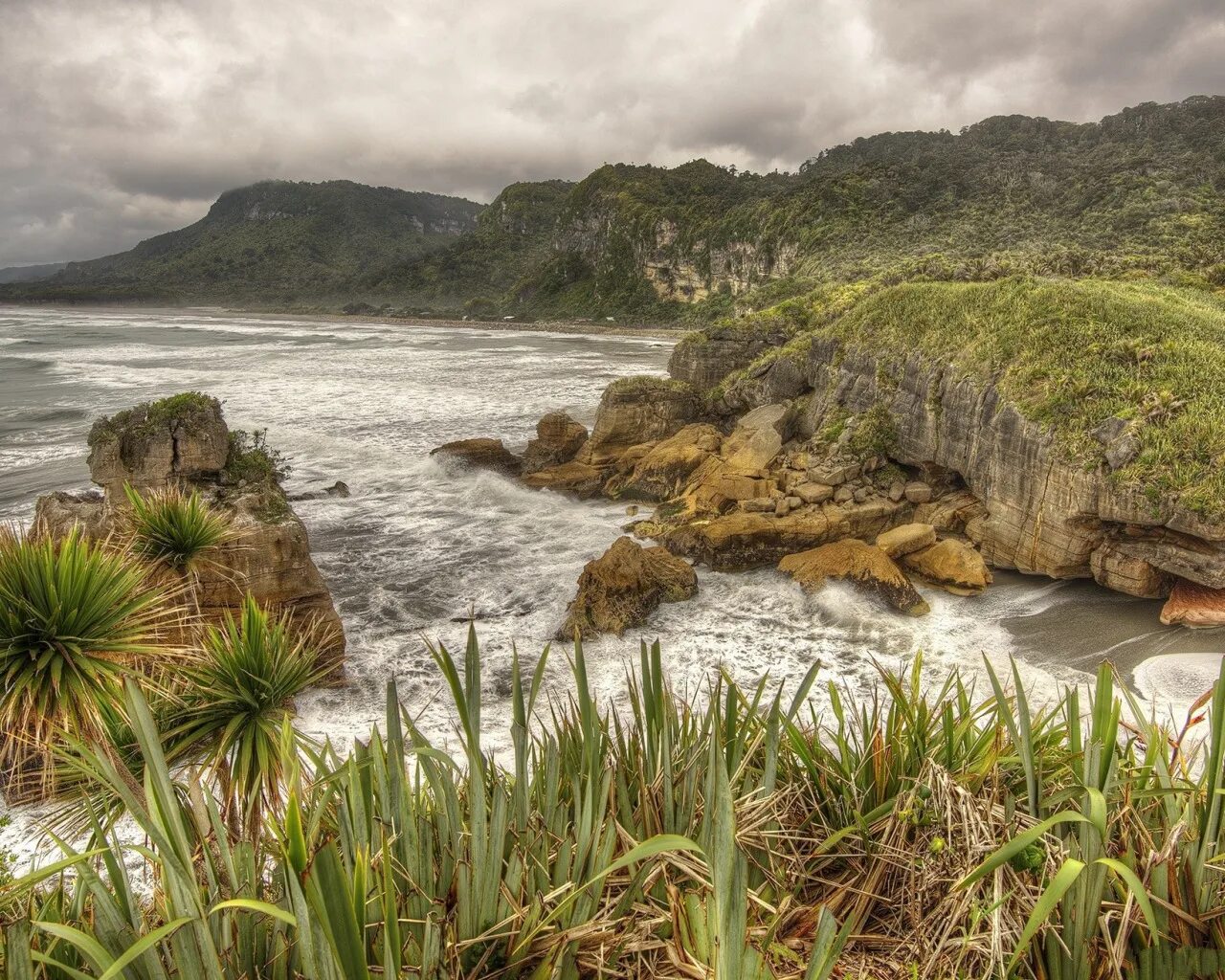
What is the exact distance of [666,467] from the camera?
60.8 ft

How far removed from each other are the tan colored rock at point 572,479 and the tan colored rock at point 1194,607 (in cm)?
1256

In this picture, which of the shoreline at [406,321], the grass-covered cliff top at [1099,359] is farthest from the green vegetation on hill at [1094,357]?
the shoreline at [406,321]

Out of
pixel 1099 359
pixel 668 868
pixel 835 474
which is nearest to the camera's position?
pixel 668 868

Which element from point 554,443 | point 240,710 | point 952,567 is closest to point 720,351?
point 554,443

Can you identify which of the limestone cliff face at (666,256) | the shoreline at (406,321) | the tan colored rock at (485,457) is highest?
the limestone cliff face at (666,256)

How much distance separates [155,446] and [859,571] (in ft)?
40.5

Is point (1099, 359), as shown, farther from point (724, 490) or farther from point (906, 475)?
point (724, 490)

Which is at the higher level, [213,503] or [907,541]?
[213,503]

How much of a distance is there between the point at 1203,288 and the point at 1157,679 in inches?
797

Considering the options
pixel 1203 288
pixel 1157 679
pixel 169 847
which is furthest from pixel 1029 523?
pixel 1203 288

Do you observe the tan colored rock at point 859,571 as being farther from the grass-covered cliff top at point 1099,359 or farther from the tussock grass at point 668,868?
the tussock grass at point 668,868

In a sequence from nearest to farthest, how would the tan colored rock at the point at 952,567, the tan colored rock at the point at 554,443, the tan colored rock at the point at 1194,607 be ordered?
the tan colored rock at the point at 1194,607 < the tan colored rock at the point at 952,567 < the tan colored rock at the point at 554,443

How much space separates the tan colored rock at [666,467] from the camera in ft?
60.0

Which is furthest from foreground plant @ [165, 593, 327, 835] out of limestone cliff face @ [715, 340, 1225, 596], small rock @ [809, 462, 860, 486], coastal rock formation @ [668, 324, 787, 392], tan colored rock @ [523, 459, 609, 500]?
coastal rock formation @ [668, 324, 787, 392]
